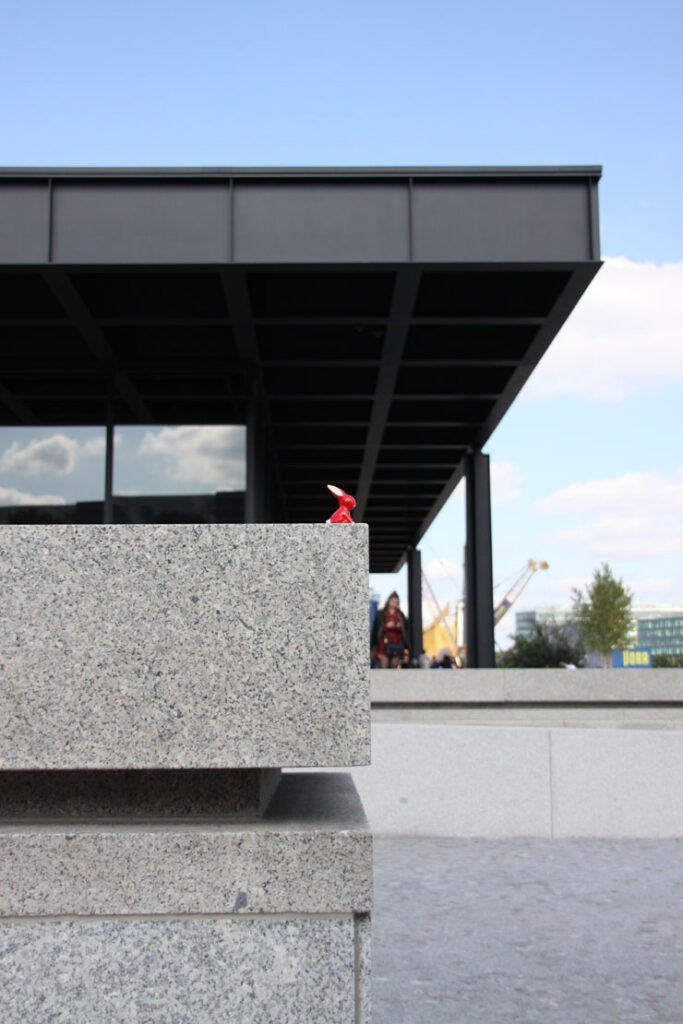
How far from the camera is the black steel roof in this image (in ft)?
45.2

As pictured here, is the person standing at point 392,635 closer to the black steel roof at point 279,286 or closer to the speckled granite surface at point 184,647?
the black steel roof at point 279,286

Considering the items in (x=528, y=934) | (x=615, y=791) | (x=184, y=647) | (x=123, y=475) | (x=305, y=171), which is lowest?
(x=528, y=934)

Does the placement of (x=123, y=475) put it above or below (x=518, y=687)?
above

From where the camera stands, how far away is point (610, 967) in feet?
19.9

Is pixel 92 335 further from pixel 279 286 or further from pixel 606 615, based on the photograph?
pixel 606 615

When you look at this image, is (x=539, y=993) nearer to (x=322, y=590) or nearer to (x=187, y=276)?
(x=322, y=590)

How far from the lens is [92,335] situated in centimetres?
1650

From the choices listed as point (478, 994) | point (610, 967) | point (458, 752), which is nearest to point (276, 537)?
point (478, 994)

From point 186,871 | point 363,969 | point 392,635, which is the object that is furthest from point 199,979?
point 392,635

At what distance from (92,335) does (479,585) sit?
896 centimetres

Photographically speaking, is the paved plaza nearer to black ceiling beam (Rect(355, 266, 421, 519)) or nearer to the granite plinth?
the granite plinth

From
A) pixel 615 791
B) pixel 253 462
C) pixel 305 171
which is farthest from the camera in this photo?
pixel 253 462

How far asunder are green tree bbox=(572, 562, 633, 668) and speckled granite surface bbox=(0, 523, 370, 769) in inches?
3261

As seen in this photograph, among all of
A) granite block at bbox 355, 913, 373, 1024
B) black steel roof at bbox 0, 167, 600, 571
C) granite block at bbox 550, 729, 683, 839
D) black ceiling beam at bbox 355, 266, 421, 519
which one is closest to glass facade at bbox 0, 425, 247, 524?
black steel roof at bbox 0, 167, 600, 571
